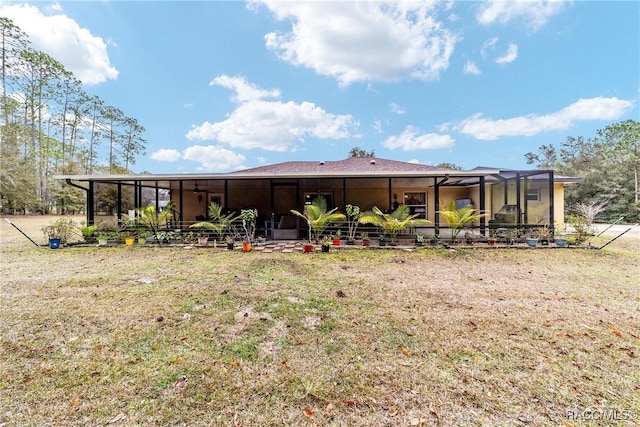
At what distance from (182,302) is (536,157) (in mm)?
38418

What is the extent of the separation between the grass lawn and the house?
171 inches

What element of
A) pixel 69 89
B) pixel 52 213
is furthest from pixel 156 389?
pixel 69 89

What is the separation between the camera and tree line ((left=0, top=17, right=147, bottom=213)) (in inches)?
806

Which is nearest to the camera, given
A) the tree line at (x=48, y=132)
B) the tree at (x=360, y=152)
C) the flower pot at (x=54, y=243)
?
the flower pot at (x=54, y=243)

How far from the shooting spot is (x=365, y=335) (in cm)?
283

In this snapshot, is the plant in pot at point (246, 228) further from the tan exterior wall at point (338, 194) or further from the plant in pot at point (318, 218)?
the tan exterior wall at point (338, 194)

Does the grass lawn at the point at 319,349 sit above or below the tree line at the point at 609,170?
below

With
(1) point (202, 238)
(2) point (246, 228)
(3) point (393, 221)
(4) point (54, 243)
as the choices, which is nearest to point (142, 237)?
(1) point (202, 238)

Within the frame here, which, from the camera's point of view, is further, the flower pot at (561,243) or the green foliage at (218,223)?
the green foliage at (218,223)

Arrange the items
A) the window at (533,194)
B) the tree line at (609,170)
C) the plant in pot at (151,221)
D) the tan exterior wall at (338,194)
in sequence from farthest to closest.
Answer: the tree line at (609,170) < the tan exterior wall at (338,194) < the window at (533,194) < the plant in pot at (151,221)

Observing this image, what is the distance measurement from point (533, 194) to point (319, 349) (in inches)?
402

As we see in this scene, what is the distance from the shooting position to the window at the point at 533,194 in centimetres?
927

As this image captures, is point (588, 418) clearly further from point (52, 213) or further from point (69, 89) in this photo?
point (69, 89)

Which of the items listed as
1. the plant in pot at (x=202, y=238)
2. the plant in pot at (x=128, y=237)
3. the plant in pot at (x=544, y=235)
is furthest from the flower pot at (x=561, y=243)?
the plant in pot at (x=128, y=237)
